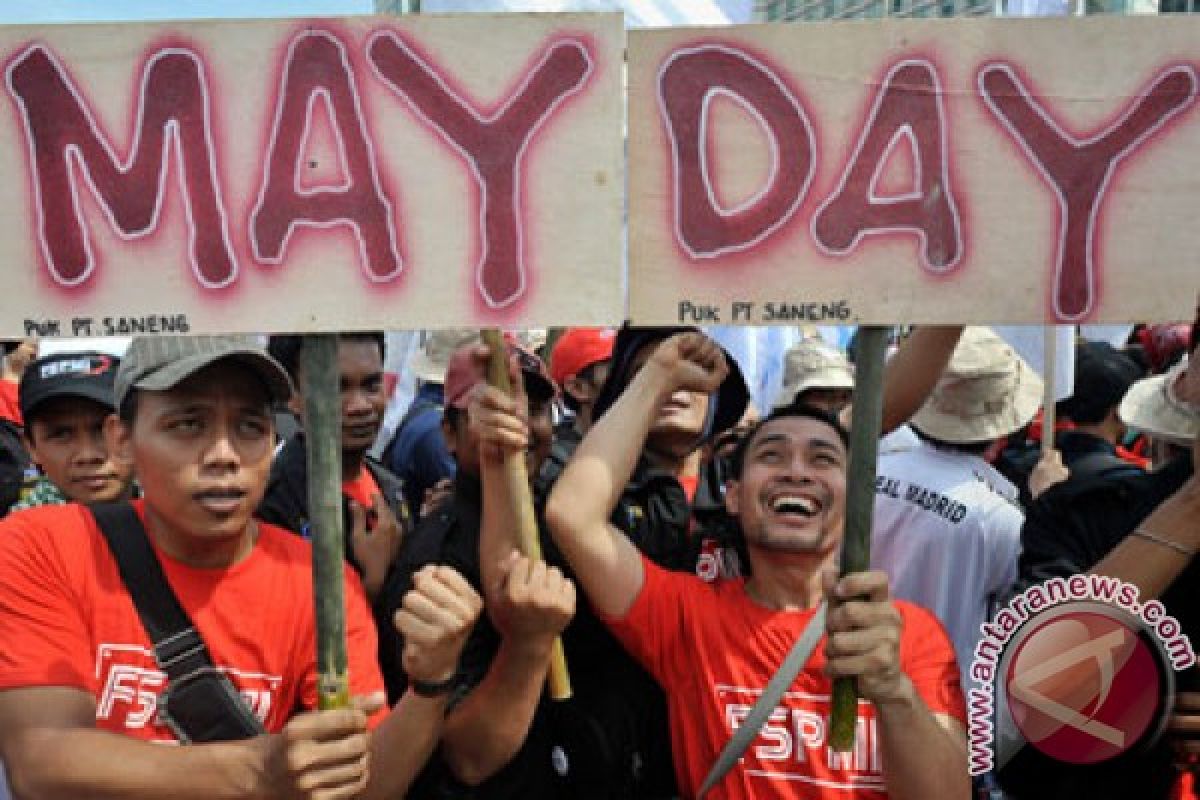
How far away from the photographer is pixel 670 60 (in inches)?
72.4

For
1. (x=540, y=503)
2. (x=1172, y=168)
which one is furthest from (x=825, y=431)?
(x=1172, y=168)

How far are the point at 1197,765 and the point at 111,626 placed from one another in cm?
203

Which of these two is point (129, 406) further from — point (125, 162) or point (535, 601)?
point (535, 601)

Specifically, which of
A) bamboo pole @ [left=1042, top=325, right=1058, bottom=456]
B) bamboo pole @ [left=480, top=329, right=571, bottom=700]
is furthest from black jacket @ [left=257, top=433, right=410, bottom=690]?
bamboo pole @ [left=1042, top=325, right=1058, bottom=456]

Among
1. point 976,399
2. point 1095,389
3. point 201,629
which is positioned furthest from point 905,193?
point 1095,389

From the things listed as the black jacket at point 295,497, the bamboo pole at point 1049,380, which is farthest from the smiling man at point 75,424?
the bamboo pole at point 1049,380

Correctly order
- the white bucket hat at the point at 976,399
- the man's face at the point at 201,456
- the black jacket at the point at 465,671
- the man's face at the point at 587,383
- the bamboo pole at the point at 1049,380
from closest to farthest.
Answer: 1. the man's face at the point at 201,456
2. the black jacket at the point at 465,671
3. the white bucket hat at the point at 976,399
4. the man's face at the point at 587,383
5. the bamboo pole at the point at 1049,380

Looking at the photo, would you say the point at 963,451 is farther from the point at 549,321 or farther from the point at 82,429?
the point at 82,429

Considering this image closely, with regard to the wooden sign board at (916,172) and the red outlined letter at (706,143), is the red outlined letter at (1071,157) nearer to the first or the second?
the wooden sign board at (916,172)

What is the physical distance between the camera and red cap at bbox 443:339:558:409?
2738 mm

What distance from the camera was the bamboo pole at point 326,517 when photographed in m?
1.85

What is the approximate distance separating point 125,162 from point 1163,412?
2626 millimetres

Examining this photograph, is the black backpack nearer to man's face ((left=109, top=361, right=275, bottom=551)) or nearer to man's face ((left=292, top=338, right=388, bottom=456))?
man's face ((left=292, top=338, right=388, bottom=456))

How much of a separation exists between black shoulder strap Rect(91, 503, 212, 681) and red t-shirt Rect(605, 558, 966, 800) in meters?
0.87
